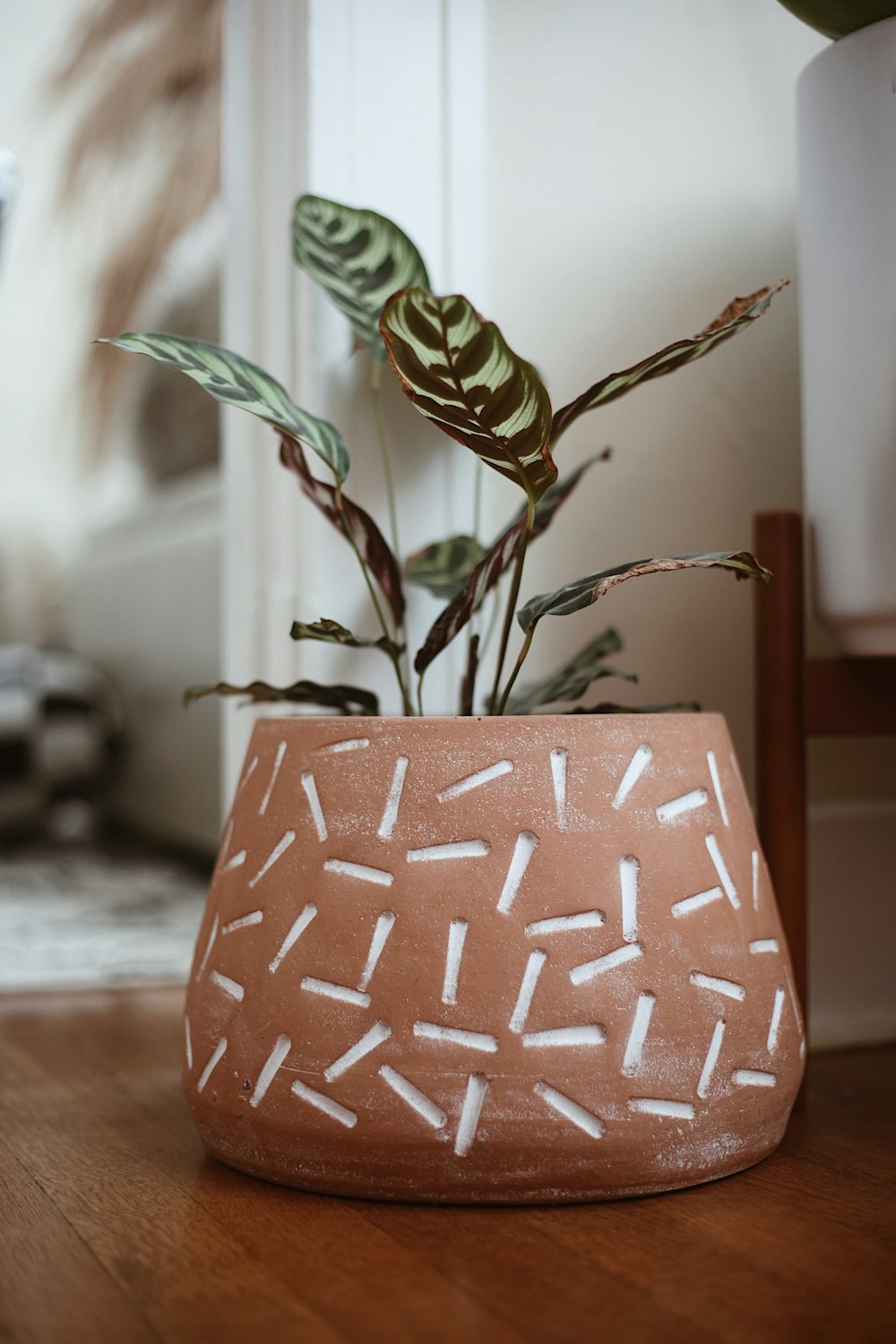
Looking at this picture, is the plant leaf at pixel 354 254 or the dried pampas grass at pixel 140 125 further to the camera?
the dried pampas grass at pixel 140 125

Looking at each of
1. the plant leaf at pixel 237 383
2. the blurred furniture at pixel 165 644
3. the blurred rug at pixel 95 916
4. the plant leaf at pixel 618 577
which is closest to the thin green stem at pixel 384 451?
the plant leaf at pixel 237 383

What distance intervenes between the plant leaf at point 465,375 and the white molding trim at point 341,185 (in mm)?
371

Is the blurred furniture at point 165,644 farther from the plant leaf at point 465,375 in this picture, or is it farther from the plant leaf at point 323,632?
the plant leaf at point 465,375

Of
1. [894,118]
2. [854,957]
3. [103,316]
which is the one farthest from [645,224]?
[103,316]

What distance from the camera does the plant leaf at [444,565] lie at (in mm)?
909

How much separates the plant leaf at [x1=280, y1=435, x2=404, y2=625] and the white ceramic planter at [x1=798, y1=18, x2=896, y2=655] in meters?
0.31

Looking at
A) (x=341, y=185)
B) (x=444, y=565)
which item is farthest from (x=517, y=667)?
(x=341, y=185)

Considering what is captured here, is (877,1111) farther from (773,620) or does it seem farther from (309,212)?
(309,212)

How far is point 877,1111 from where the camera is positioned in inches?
32.8

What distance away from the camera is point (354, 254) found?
86 cm

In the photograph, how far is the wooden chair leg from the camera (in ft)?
2.95

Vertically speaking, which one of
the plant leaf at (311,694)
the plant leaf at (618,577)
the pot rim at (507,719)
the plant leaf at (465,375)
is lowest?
the pot rim at (507,719)

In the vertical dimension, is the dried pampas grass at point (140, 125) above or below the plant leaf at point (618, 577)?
above

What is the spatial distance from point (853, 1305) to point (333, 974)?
11.0 inches
